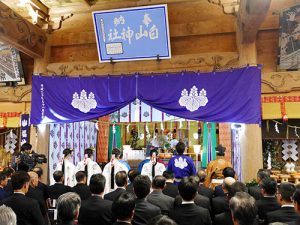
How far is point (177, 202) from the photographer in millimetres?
3850

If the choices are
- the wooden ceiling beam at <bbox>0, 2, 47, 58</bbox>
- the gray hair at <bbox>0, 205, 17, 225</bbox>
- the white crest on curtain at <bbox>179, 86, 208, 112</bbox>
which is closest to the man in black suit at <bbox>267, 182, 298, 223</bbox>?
the gray hair at <bbox>0, 205, 17, 225</bbox>

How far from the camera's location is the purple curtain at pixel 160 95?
271 inches

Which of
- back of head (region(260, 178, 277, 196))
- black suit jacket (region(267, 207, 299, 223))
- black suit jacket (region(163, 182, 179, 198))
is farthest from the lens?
black suit jacket (region(163, 182, 179, 198))

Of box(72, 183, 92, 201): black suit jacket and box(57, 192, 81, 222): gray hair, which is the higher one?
box(57, 192, 81, 222): gray hair

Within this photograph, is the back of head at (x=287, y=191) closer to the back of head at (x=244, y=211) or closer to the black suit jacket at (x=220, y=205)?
the black suit jacket at (x=220, y=205)

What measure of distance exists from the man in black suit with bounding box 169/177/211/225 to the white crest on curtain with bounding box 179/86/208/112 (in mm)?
3956

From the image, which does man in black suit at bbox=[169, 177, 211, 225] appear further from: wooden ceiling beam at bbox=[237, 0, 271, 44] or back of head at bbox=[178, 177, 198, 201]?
wooden ceiling beam at bbox=[237, 0, 271, 44]

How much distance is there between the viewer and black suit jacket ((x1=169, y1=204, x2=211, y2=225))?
314 centimetres

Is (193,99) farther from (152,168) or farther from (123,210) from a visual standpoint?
(123,210)

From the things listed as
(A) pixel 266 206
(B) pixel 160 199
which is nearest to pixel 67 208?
(B) pixel 160 199

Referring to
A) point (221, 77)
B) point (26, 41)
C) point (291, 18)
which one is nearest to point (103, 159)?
point (26, 41)

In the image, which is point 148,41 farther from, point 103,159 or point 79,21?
point 103,159

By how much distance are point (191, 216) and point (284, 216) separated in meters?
0.96

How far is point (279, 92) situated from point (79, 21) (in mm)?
5894
